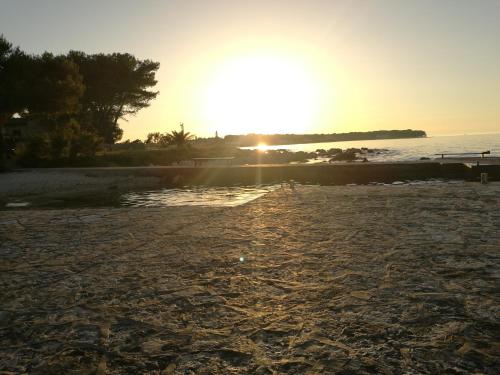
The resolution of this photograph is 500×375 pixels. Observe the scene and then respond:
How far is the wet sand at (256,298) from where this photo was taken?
2949 mm

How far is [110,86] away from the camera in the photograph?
47.2 metres

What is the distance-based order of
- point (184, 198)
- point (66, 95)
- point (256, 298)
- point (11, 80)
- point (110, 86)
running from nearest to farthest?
point (256, 298) < point (184, 198) < point (11, 80) < point (66, 95) < point (110, 86)

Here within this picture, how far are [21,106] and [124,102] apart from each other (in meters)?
20.5

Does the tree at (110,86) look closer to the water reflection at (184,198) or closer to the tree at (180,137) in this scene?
the tree at (180,137)

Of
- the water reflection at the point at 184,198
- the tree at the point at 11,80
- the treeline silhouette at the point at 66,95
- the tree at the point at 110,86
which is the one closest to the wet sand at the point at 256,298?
the water reflection at the point at 184,198

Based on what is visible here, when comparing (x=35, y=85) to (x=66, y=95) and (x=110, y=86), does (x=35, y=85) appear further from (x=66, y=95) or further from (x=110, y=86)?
(x=110, y=86)

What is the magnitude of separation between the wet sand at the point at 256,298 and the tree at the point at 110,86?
4364 cm

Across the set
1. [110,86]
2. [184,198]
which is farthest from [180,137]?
[184,198]

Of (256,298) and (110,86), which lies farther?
(110,86)

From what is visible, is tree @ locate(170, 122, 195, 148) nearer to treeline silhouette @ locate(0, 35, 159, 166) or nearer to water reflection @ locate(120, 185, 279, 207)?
treeline silhouette @ locate(0, 35, 159, 166)

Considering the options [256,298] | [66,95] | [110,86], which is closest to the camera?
[256,298]

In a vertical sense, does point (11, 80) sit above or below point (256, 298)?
above

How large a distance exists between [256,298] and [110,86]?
48249 millimetres

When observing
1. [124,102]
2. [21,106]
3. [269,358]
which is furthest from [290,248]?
[124,102]
